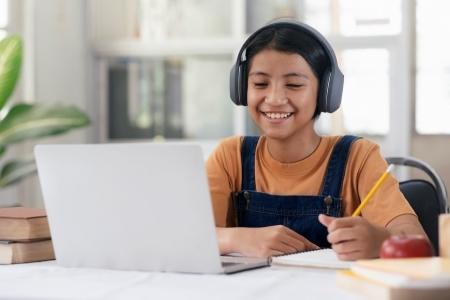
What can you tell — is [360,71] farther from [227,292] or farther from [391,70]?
[227,292]

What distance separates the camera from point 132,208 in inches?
49.6

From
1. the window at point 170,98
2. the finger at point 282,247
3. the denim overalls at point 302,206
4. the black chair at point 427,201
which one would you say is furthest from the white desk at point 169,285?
the window at point 170,98

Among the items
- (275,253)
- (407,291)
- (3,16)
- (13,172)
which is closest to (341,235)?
(275,253)

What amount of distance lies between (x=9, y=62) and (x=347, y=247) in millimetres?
2302

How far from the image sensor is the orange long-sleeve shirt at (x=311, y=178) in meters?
1.66

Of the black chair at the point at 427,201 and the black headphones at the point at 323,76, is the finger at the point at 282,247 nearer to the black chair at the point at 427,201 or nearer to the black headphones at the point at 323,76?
the black headphones at the point at 323,76

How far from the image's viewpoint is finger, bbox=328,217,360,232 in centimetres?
132

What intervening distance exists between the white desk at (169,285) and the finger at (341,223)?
76mm

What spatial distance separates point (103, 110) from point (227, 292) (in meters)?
3.36

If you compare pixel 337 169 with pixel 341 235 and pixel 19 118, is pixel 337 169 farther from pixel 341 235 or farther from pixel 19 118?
pixel 19 118

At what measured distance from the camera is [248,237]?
4.83 ft

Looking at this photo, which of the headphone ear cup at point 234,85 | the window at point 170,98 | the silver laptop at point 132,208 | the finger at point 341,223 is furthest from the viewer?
the window at point 170,98

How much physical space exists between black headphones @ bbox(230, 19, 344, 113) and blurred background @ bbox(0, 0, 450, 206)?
6.96 feet

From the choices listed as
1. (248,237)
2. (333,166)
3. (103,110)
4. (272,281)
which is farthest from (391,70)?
(272,281)
